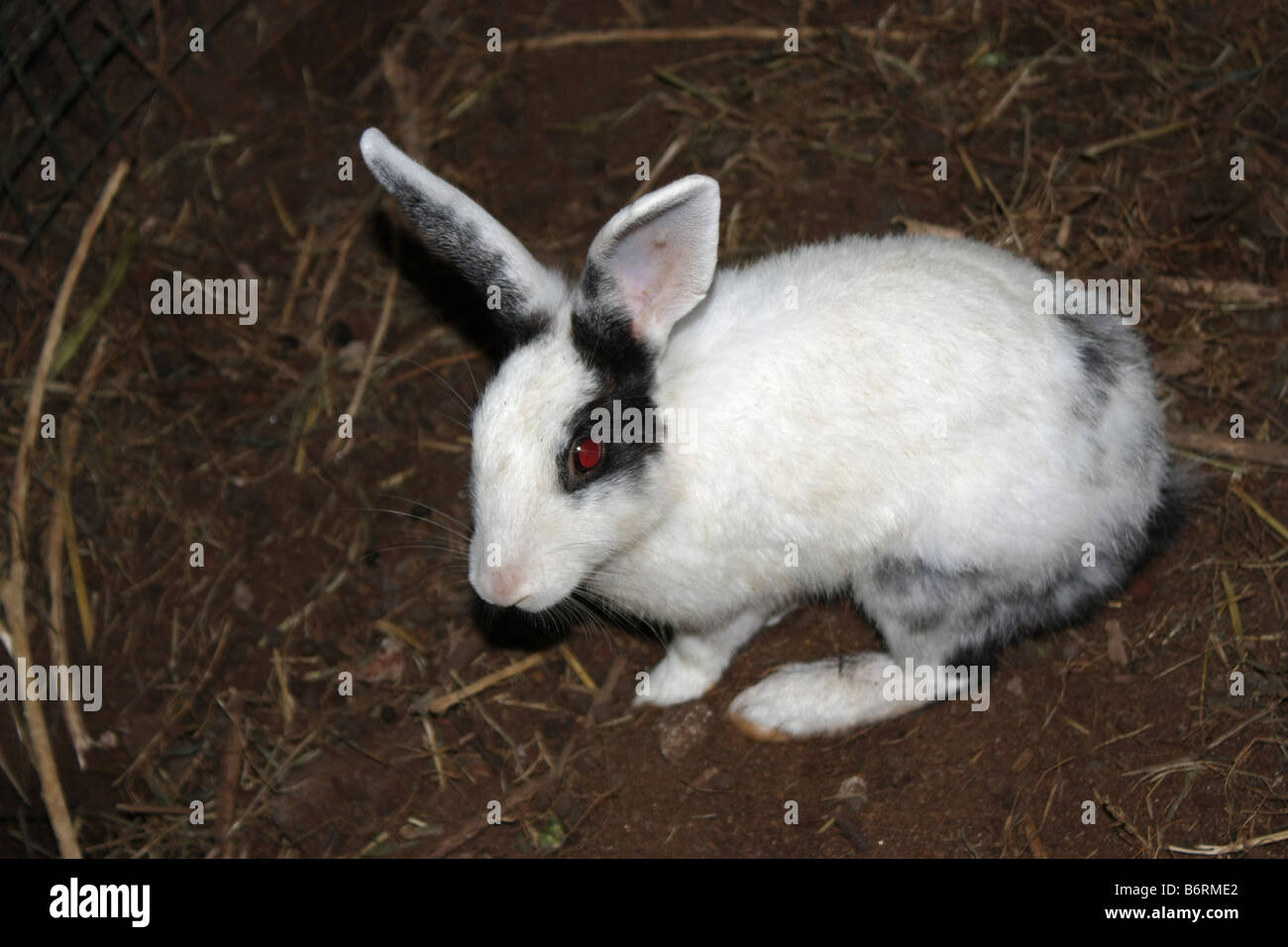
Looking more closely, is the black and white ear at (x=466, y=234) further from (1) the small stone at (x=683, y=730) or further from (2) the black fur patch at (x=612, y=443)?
(1) the small stone at (x=683, y=730)

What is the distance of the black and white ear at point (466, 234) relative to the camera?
11.9ft

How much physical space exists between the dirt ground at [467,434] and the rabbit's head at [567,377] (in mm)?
892

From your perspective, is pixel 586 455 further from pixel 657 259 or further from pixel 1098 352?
pixel 1098 352

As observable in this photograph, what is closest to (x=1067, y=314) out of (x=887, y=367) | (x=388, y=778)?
(x=887, y=367)

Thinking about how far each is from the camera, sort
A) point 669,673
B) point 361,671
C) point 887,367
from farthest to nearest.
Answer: point 361,671 < point 669,673 < point 887,367

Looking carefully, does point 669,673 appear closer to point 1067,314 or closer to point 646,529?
point 646,529

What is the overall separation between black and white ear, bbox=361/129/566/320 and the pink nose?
0.82 m

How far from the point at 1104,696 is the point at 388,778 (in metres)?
2.64

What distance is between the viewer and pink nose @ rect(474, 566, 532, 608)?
11.2 feet

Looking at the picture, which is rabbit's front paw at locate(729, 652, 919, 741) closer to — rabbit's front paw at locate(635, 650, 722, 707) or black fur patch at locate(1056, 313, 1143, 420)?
rabbit's front paw at locate(635, 650, 722, 707)

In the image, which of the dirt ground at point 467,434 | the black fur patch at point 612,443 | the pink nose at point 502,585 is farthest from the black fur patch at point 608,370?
the dirt ground at point 467,434

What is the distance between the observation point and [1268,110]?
5168 mm

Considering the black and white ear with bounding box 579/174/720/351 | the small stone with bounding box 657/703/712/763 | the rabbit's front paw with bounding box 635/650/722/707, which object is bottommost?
the small stone with bounding box 657/703/712/763

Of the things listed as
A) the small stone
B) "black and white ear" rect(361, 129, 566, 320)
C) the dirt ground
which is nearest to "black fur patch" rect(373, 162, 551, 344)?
"black and white ear" rect(361, 129, 566, 320)
